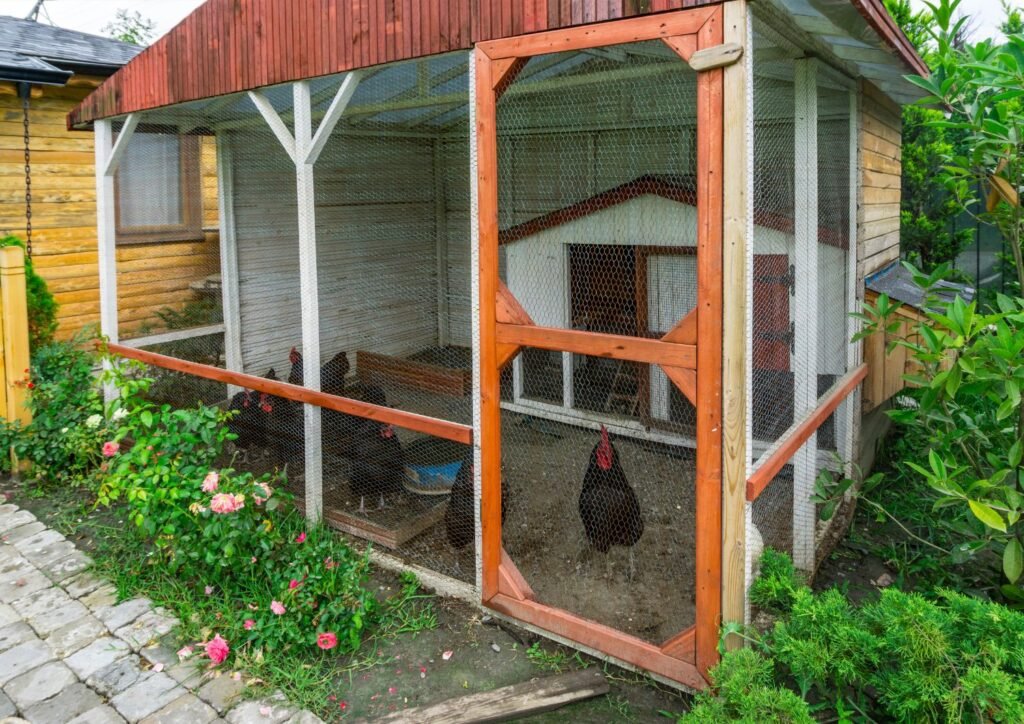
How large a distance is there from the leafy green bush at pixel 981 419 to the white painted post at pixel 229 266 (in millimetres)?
4953

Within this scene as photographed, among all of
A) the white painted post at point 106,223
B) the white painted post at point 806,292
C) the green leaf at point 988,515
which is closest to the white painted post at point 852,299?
the white painted post at point 806,292

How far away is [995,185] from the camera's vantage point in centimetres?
301

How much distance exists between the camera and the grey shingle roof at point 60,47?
20.1ft

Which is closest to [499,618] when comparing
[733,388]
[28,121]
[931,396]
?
[733,388]

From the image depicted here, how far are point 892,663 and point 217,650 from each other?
2328 millimetres

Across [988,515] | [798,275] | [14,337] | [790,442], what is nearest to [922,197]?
[798,275]

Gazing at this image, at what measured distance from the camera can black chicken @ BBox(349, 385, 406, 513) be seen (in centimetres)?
404

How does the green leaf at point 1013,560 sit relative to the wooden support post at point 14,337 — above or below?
below

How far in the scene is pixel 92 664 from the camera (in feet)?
9.64

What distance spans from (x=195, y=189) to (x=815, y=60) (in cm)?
523

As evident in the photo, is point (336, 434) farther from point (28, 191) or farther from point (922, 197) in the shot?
point (922, 197)

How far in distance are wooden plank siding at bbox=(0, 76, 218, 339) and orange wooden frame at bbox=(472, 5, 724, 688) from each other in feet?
14.5

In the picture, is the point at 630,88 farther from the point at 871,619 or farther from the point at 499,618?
the point at 871,619

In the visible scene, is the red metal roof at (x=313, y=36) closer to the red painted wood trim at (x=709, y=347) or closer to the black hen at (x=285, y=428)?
the red painted wood trim at (x=709, y=347)
